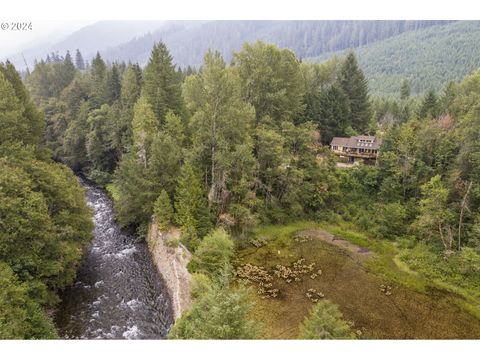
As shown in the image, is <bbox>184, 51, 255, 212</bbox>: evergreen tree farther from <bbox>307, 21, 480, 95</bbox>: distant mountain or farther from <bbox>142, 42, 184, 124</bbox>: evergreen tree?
<bbox>307, 21, 480, 95</bbox>: distant mountain

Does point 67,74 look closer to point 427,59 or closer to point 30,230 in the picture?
point 30,230

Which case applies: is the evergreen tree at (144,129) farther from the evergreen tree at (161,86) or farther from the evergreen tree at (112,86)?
the evergreen tree at (112,86)

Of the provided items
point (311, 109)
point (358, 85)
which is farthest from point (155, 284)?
point (358, 85)

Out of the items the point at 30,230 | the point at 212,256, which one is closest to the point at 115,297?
the point at 212,256

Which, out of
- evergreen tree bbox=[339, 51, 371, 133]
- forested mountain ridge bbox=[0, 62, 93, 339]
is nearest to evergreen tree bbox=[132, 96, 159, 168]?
forested mountain ridge bbox=[0, 62, 93, 339]

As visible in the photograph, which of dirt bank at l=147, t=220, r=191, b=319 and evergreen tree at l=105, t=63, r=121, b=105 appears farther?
evergreen tree at l=105, t=63, r=121, b=105

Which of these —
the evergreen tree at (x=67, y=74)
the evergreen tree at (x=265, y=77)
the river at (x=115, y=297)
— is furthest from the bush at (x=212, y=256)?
the evergreen tree at (x=67, y=74)
